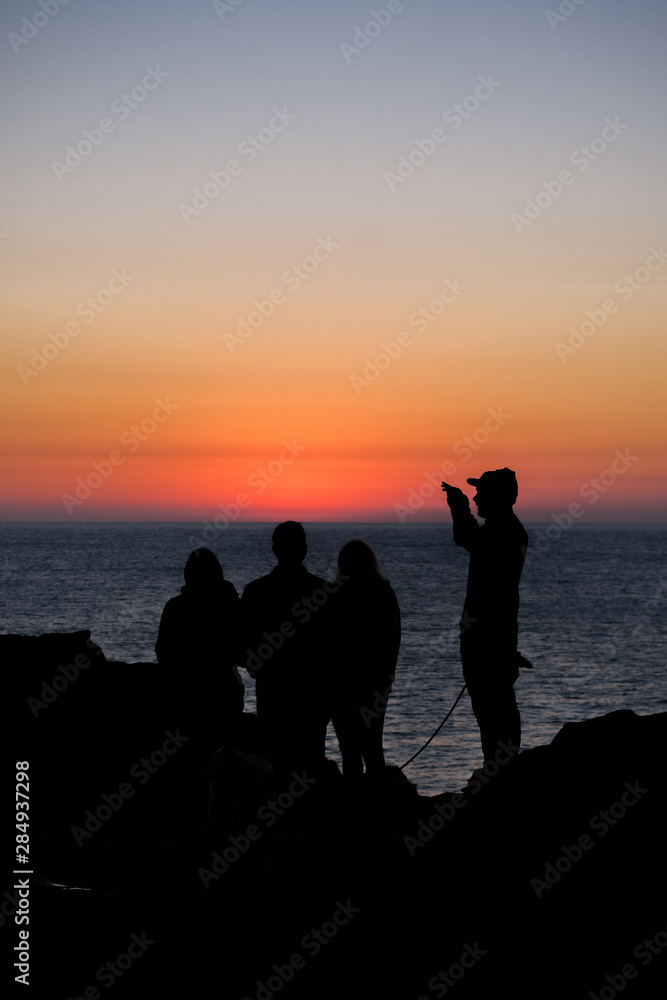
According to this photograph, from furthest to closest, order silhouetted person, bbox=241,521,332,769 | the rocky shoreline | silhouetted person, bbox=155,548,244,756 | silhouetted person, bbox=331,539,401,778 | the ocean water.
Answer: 1. the ocean water
2. silhouetted person, bbox=331,539,401,778
3. silhouetted person, bbox=241,521,332,769
4. silhouetted person, bbox=155,548,244,756
5. the rocky shoreline

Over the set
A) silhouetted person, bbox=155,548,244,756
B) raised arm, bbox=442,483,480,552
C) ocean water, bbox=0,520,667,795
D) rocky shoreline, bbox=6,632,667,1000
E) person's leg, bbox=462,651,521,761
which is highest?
raised arm, bbox=442,483,480,552

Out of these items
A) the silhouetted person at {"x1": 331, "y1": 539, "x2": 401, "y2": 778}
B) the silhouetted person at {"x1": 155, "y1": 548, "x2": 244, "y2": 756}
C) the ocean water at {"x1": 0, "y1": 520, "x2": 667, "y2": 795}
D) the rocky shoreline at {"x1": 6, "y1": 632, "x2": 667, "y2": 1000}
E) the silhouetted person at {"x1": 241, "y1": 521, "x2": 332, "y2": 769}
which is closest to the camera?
the rocky shoreline at {"x1": 6, "y1": 632, "x2": 667, "y2": 1000}

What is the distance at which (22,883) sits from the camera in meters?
5.95

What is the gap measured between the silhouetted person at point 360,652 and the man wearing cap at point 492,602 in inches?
26.7

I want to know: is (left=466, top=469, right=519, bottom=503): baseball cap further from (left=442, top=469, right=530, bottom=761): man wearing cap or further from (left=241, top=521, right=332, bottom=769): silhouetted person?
(left=241, top=521, right=332, bottom=769): silhouetted person

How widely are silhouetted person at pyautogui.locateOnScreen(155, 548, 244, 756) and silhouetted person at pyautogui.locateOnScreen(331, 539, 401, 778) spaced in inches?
35.4

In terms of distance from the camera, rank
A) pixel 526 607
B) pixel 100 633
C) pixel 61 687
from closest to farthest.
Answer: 1. pixel 61 687
2. pixel 100 633
3. pixel 526 607

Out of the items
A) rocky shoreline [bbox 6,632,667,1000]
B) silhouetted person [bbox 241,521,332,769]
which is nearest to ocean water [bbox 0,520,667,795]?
rocky shoreline [bbox 6,632,667,1000]

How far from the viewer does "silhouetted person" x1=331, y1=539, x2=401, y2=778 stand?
681cm

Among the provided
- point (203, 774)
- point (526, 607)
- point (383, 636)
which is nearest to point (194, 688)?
point (203, 774)

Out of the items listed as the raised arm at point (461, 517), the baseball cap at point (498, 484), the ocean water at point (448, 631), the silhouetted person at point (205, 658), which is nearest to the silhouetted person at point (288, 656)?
the silhouetted person at point (205, 658)

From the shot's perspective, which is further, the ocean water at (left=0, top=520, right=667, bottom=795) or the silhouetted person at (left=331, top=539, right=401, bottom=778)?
the ocean water at (left=0, top=520, right=667, bottom=795)

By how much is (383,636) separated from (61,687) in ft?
30.5

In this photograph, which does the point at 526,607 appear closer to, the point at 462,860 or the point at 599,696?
the point at 599,696
